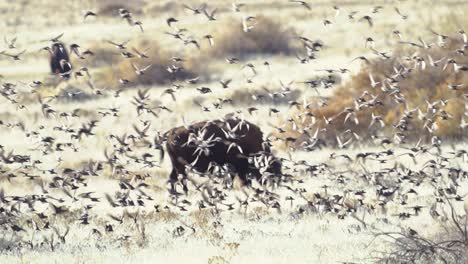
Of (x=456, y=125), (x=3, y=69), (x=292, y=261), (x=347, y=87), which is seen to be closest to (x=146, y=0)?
(x=3, y=69)

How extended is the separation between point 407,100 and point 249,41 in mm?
24561

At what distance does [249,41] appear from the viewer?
2222 inches

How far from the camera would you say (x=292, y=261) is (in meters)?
14.9

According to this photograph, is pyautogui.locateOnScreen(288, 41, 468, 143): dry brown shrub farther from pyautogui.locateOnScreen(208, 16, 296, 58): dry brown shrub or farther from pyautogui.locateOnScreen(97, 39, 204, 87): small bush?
pyautogui.locateOnScreen(208, 16, 296, 58): dry brown shrub

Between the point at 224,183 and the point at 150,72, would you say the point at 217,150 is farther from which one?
the point at 150,72

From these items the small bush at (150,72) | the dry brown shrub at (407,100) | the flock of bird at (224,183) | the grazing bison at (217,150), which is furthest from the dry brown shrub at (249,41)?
the grazing bison at (217,150)

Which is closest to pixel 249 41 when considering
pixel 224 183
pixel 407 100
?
pixel 407 100

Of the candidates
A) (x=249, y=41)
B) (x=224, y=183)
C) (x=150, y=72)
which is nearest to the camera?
(x=224, y=183)

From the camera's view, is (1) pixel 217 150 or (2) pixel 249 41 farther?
(2) pixel 249 41

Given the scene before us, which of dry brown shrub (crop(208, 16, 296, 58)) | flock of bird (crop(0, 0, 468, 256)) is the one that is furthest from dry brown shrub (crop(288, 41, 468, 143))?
dry brown shrub (crop(208, 16, 296, 58))

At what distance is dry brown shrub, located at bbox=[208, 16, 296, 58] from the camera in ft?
185

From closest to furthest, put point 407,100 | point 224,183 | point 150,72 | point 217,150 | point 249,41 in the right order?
point 224,183, point 217,150, point 407,100, point 150,72, point 249,41

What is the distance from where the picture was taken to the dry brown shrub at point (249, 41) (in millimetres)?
56281

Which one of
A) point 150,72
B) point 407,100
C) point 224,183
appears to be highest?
point 224,183
